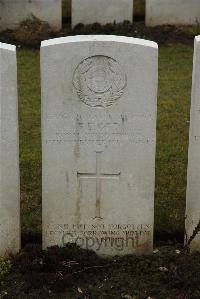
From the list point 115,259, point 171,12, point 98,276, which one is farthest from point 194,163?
point 171,12

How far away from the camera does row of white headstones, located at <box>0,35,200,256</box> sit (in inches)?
191

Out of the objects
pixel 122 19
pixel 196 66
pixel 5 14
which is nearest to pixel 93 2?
pixel 122 19

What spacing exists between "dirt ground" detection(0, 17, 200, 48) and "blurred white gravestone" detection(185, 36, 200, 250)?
685 centimetres

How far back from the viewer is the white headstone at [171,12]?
40.5 feet

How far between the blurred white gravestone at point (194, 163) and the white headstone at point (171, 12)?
25.1 feet

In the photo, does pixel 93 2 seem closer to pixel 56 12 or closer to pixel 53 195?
pixel 56 12

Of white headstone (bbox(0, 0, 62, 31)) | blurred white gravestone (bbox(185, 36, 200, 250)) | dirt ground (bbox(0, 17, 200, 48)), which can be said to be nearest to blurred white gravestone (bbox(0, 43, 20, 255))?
blurred white gravestone (bbox(185, 36, 200, 250))

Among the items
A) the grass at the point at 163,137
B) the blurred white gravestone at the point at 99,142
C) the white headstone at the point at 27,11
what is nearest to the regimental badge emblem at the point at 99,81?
the blurred white gravestone at the point at 99,142

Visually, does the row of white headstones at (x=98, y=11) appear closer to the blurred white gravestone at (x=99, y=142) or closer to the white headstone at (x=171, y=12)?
the white headstone at (x=171, y=12)

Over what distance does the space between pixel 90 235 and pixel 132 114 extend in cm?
98

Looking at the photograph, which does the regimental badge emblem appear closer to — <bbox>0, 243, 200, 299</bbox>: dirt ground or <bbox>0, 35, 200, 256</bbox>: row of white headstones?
<bbox>0, 35, 200, 256</bbox>: row of white headstones

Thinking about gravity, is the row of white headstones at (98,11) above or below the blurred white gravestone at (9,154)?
above

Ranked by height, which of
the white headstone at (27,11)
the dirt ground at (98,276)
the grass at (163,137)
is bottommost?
the dirt ground at (98,276)

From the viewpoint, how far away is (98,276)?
4.96 meters
